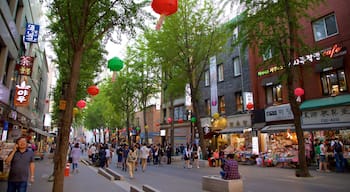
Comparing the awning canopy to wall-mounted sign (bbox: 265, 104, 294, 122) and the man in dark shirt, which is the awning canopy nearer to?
wall-mounted sign (bbox: 265, 104, 294, 122)

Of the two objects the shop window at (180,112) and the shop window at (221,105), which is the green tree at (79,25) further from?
the shop window at (180,112)

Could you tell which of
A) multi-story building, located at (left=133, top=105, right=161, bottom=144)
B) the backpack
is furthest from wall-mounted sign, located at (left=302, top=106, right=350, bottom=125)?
multi-story building, located at (left=133, top=105, right=161, bottom=144)

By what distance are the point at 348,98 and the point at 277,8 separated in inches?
278

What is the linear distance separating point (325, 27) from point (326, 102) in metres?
5.19

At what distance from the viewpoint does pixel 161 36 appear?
2094cm

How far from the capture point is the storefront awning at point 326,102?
15.9 meters

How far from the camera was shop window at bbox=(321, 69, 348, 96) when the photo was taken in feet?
55.0

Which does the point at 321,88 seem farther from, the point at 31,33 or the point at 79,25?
the point at 31,33

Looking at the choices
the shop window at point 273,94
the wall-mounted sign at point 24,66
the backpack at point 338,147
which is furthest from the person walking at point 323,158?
the wall-mounted sign at point 24,66

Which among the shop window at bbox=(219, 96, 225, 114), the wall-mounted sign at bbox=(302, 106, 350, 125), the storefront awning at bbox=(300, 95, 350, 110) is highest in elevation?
the shop window at bbox=(219, 96, 225, 114)

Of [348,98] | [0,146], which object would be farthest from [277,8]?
[0,146]

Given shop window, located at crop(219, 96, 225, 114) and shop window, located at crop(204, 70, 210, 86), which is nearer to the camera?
shop window, located at crop(219, 96, 225, 114)

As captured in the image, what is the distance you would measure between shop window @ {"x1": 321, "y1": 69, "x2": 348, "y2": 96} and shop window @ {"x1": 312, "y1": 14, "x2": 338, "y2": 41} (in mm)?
2555

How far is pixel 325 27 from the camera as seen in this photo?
706 inches
